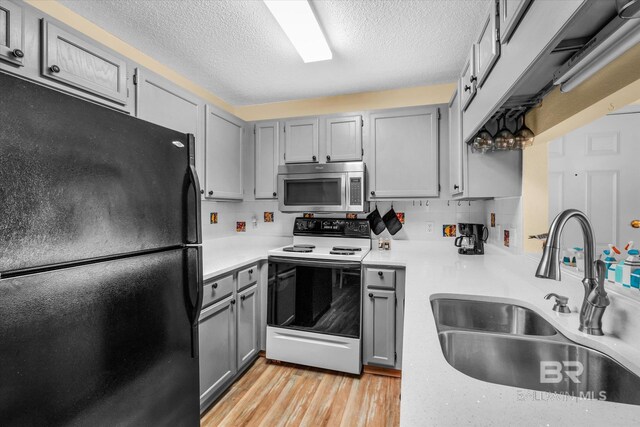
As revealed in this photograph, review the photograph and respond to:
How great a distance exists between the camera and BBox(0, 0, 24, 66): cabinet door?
1117 mm

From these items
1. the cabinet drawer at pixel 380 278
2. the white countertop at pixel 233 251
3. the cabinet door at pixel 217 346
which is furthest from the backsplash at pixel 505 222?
the cabinet door at pixel 217 346

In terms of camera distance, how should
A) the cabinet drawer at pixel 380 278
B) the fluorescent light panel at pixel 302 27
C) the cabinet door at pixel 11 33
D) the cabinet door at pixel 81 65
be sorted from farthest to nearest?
the cabinet drawer at pixel 380 278 < the fluorescent light panel at pixel 302 27 < the cabinet door at pixel 81 65 < the cabinet door at pixel 11 33

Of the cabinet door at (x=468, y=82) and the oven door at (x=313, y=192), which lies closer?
the cabinet door at (x=468, y=82)

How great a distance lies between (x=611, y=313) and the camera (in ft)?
2.86

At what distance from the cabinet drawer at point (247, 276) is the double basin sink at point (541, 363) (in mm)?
1561

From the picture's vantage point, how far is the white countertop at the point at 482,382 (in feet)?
1.66

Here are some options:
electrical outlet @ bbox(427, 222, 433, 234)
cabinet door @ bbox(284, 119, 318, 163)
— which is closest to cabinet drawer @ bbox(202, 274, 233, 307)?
cabinet door @ bbox(284, 119, 318, 163)

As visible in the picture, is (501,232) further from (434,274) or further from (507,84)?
(507,84)

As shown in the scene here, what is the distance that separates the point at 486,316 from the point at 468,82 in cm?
124

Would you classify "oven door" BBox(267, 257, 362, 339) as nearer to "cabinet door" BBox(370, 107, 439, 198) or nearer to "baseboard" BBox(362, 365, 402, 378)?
"baseboard" BBox(362, 365, 402, 378)

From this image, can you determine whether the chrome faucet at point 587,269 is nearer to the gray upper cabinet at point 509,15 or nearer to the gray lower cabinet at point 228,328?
the gray upper cabinet at point 509,15

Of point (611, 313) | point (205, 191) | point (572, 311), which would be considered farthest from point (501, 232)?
point (205, 191)

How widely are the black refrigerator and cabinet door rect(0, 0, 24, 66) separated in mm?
589

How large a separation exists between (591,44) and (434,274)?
3.95 feet
